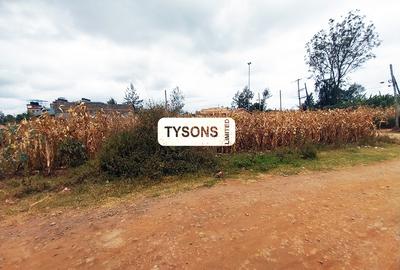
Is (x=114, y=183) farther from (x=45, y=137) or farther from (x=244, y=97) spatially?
(x=244, y=97)

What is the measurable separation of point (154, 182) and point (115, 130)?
224cm

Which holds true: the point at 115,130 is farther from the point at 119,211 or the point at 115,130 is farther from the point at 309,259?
the point at 309,259

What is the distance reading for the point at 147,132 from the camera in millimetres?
6434

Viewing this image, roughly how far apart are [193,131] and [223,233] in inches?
92.6

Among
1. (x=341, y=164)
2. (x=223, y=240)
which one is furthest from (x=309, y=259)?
(x=341, y=164)

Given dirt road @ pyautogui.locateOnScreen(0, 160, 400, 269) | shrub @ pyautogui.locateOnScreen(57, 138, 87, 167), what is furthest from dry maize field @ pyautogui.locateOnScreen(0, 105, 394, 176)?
dirt road @ pyautogui.locateOnScreen(0, 160, 400, 269)

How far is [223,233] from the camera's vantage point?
336 cm

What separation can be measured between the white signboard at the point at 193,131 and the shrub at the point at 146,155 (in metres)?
0.52

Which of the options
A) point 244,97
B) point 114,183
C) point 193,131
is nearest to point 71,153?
point 114,183

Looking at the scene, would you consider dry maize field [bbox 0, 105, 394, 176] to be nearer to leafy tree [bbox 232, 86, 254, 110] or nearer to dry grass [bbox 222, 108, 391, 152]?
dry grass [bbox 222, 108, 391, 152]

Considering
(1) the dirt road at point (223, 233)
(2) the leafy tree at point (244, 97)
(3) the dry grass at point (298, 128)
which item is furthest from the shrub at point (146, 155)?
(2) the leafy tree at point (244, 97)

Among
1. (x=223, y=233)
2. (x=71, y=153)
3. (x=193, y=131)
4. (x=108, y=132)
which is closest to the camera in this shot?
(x=223, y=233)

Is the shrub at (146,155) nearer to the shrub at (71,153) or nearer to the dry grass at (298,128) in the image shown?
the shrub at (71,153)

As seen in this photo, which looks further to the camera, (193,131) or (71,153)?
(71,153)
